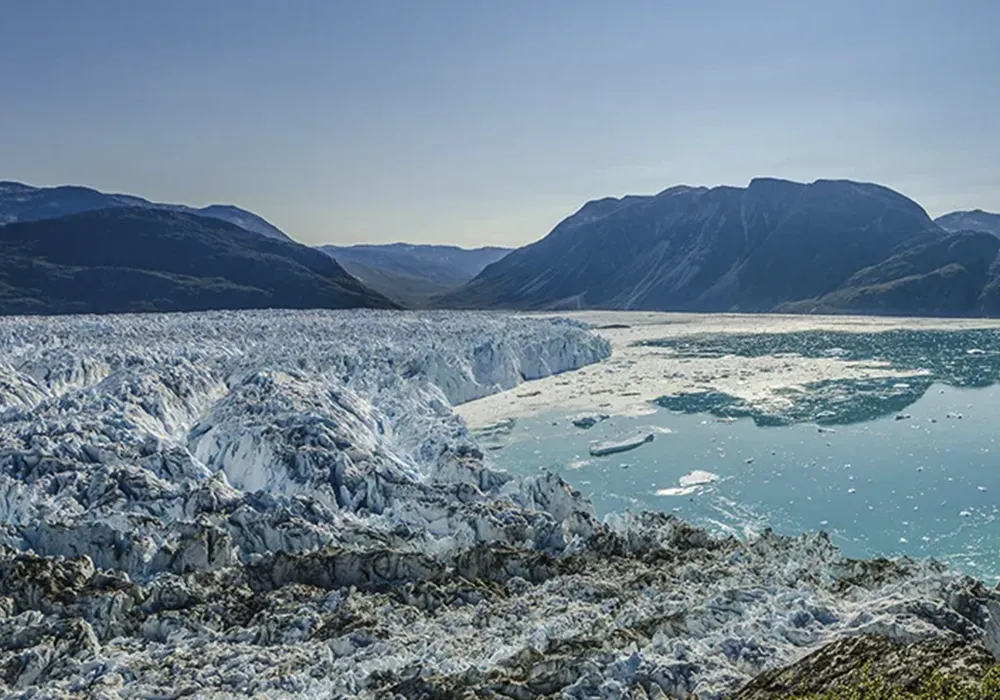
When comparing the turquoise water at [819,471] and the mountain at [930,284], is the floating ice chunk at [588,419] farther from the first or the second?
the mountain at [930,284]

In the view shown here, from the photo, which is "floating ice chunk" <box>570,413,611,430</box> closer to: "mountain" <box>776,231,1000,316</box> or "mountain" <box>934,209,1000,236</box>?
"mountain" <box>776,231,1000,316</box>

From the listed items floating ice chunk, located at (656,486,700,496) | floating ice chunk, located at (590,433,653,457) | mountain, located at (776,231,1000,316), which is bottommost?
floating ice chunk, located at (656,486,700,496)

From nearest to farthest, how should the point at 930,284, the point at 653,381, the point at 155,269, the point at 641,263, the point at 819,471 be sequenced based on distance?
the point at 819,471, the point at 653,381, the point at 930,284, the point at 155,269, the point at 641,263

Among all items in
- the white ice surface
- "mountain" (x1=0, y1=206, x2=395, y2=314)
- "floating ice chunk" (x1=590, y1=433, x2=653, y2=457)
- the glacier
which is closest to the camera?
the glacier

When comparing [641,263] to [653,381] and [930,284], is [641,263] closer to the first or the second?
[930,284]

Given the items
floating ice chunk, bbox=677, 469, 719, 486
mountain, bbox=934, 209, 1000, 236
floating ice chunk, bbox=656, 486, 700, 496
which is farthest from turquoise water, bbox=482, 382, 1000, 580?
mountain, bbox=934, 209, 1000, 236

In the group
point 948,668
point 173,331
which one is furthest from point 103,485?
point 173,331

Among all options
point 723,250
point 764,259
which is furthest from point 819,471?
point 723,250

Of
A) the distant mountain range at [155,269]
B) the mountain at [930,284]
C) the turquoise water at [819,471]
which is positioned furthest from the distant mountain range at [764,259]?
the turquoise water at [819,471]
